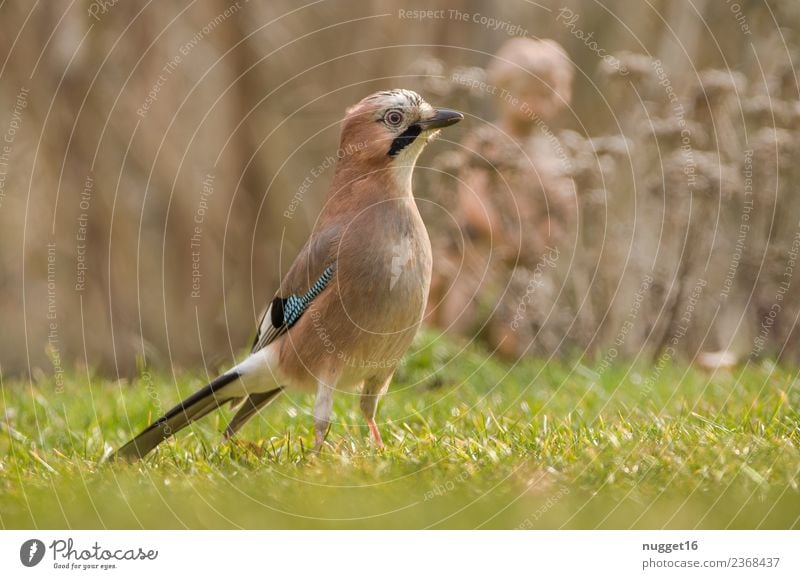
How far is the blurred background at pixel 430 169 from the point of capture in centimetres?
866

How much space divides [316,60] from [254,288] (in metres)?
2.67

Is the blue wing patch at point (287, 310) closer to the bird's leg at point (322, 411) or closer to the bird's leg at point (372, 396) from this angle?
the bird's leg at point (322, 411)

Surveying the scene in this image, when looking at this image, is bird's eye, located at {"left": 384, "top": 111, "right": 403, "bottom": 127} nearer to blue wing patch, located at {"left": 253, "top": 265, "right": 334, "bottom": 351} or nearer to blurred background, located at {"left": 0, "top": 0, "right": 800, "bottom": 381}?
blue wing patch, located at {"left": 253, "top": 265, "right": 334, "bottom": 351}

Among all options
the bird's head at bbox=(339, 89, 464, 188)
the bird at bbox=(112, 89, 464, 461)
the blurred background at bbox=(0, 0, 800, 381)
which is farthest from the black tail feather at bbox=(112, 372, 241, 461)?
the blurred background at bbox=(0, 0, 800, 381)

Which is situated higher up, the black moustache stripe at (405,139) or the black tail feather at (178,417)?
the black moustache stripe at (405,139)

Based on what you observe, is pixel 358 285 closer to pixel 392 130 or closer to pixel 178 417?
pixel 392 130

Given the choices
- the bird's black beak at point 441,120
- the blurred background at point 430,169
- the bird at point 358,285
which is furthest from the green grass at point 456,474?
the blurred background at point 430,169

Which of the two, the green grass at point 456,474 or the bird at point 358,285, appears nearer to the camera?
the green grass at point 456,474

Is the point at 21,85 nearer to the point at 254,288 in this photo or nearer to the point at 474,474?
the point at 254,288

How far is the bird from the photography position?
17.7ft

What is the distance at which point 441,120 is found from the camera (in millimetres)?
5395

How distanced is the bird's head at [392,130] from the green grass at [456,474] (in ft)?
4.47

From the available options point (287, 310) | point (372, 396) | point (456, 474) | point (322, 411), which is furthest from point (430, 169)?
point (456, 474)

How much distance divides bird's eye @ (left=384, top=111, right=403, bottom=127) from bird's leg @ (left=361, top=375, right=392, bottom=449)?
1.29 meters
